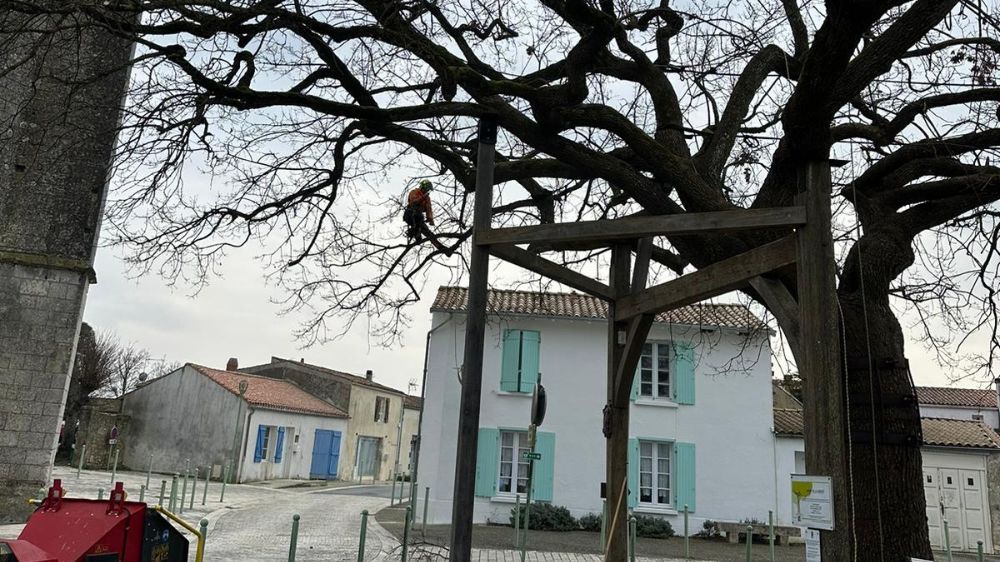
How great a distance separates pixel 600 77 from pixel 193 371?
28778 millimetres

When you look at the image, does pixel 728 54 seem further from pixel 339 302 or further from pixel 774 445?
pixel 774 445

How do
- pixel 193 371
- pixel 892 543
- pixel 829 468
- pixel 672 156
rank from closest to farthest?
pixel 829 468
pixel 892 543
pixel 672 156
pixel 193 371

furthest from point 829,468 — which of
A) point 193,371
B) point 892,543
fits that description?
point 193,371

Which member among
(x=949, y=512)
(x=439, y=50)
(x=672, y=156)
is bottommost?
(x=949, y=512)

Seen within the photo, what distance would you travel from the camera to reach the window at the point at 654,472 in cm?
1941

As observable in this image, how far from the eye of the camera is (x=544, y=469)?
Result: 1955cm

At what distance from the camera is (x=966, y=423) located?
22.7 meters

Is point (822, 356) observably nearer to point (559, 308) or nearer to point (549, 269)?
point (549, 269)

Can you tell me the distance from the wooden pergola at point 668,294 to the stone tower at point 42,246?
923 cm

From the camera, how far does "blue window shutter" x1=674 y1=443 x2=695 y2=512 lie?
19.1m

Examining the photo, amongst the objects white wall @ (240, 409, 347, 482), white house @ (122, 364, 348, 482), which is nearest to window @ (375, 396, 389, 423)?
white wall @ (240, 409, 347, 482)

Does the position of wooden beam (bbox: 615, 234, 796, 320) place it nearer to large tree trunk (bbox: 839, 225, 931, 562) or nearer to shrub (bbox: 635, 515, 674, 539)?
large tree trunk (bbox: 839, 225, 931, 562)

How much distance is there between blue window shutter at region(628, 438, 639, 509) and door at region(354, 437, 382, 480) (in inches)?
912

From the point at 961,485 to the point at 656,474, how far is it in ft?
28.1
